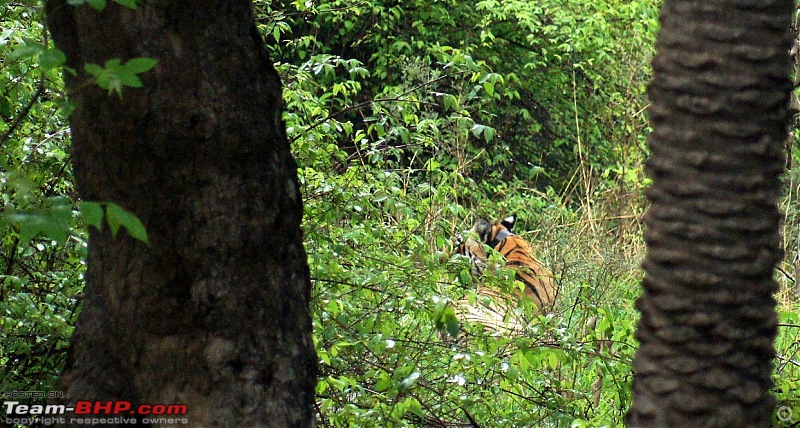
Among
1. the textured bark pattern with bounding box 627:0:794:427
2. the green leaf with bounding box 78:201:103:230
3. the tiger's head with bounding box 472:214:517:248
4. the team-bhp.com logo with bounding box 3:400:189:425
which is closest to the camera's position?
the green leaf with bounding box 78:201:103:230

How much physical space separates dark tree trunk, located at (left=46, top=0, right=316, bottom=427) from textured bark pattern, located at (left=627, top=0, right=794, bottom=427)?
42.1 inches

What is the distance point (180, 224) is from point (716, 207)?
1381 mm

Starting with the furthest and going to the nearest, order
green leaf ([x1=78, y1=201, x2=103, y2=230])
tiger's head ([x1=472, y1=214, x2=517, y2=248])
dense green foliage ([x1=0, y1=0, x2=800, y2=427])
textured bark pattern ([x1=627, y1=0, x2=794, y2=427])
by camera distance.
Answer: tiger's head ([x1=472, y1=214, x2=517, y2=248]), dense green foliage ([x1=0, y1=0, x2=800, y2=427]), textured bark pattern ([x1=627, y1=0, x2=794, y2=427]), green leaf ([x1=78, y1=201, x2=103, y2=230])

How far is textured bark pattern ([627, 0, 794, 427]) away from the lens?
2115mm

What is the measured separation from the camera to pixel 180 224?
8.31ft

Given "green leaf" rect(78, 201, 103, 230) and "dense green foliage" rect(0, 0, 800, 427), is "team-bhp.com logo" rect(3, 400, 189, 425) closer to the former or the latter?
"dense green foliage" rect(0, 0, 800, 427)

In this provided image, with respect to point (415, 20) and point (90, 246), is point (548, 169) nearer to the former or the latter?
point (415, 20)

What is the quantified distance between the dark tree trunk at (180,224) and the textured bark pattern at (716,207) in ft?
3.51

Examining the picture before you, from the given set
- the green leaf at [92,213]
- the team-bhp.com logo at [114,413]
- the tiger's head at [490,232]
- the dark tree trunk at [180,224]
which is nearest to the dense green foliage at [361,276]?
the green leaf at [92,213]

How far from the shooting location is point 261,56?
107 inches

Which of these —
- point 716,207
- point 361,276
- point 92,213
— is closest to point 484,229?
point 361,276

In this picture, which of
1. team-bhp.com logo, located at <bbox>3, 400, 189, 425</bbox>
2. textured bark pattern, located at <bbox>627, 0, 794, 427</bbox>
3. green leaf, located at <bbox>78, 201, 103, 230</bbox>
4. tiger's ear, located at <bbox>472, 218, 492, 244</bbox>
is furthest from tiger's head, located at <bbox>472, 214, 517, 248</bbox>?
green leaf, located at <bbox>78, 201, 103, 230</bbox>

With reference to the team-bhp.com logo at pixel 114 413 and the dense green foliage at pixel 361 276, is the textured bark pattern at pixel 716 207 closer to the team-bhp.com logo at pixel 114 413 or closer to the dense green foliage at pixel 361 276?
the dense green foliage at pixel 361 276

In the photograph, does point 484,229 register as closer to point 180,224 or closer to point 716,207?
point 180,224
